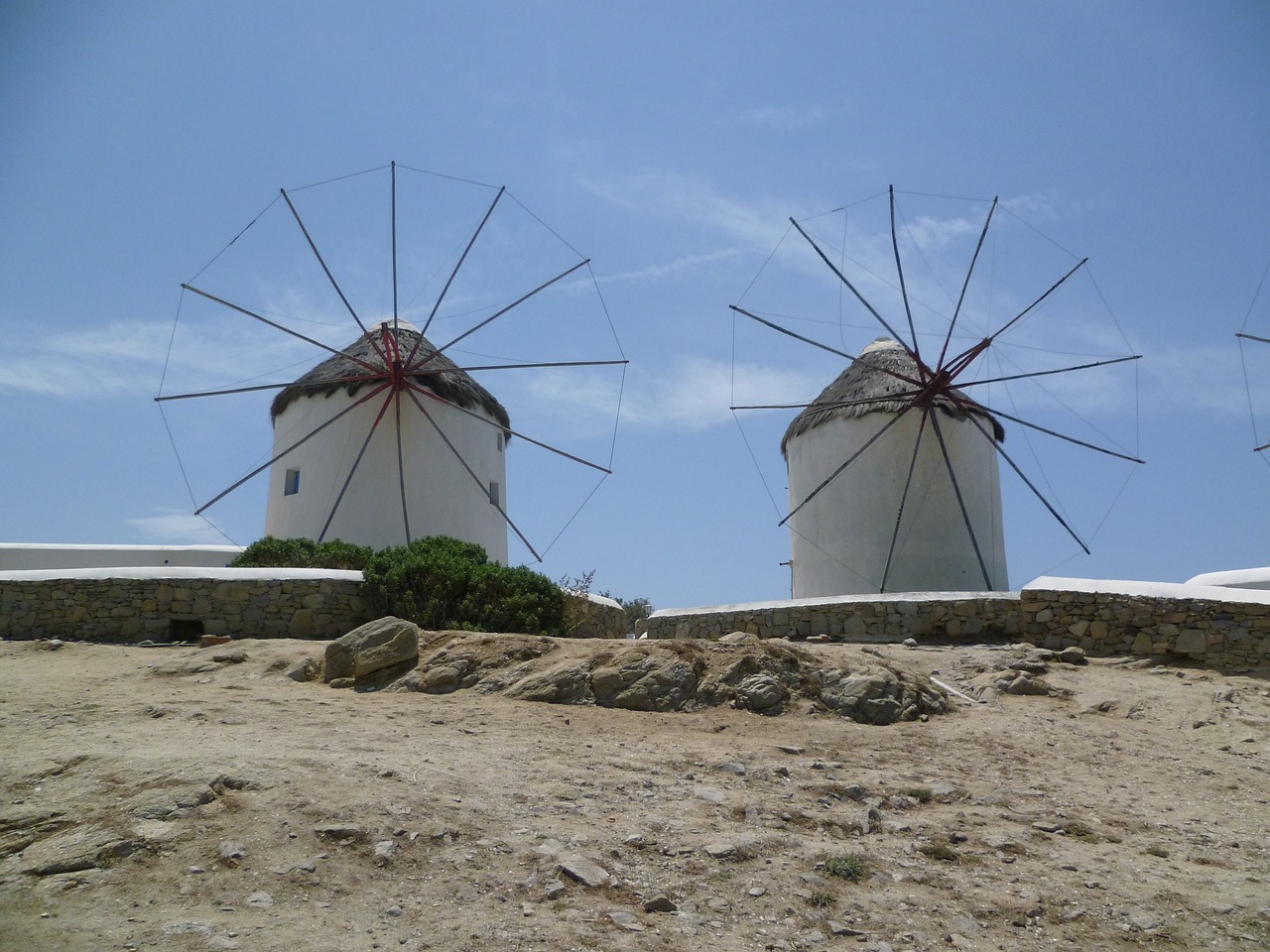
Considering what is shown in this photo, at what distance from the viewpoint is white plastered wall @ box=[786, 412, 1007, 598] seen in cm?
1912

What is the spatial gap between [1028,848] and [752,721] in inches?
112

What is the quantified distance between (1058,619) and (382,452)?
12.4 meters

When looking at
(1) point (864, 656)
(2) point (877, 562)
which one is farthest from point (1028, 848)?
(2) point (877, 562)

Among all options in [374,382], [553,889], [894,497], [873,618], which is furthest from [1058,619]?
[374,382]

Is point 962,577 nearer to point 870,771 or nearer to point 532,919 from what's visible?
point 870,771

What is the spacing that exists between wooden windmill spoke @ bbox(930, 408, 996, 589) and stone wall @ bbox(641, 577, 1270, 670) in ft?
21.6

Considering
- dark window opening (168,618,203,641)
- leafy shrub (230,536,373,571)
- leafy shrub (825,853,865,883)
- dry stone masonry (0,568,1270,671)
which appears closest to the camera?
leafy shrub (825,853,865,883)

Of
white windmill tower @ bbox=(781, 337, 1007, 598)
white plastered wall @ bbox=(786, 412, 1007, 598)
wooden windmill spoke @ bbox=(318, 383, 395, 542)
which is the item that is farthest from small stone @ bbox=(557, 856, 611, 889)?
white plastered wall @ bbox=(786, 412, 1007, 598)

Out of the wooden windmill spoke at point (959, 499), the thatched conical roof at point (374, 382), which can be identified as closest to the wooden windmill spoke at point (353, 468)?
the thatched conical roof at point (374, 382)

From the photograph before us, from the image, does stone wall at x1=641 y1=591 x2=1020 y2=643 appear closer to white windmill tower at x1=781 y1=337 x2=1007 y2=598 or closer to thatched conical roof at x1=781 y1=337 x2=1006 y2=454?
white windmill tower at x1=781 y1=337 x2=1007 y2=598

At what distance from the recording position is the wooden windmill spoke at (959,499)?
60.4 feet

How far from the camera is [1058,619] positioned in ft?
37.0

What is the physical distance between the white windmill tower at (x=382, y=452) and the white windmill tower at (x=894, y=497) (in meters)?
6.55

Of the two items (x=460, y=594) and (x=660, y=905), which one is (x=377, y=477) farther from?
(x=660, y=905)
